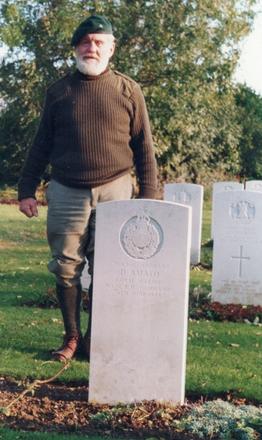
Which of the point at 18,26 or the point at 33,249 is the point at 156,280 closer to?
the point at 33,249

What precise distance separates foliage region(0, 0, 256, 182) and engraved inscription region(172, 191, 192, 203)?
766 cm

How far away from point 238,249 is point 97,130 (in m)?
4.15

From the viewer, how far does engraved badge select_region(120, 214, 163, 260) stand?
4.73 metres

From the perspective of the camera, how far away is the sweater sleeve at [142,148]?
18.4ft

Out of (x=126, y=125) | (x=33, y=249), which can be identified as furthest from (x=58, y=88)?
(x=33, y=249)

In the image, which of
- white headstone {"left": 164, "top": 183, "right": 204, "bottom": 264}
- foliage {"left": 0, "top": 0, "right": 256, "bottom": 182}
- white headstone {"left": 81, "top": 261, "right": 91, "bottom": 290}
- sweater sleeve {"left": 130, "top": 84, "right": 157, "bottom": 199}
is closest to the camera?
sweater sleeve {"left": 130, "top": 84, "right": 157, "bottom": 199}

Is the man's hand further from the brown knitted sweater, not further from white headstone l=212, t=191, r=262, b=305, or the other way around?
white headstone l=212, t=191, r=262, b=305

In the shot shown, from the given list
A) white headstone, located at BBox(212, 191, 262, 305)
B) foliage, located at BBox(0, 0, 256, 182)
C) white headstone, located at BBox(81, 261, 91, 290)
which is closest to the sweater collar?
white headstone, located at BBox(81, 261, 91, 290)

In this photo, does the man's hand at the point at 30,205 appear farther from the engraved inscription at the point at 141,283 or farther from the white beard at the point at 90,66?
the engraved inscription at the point at 141,283

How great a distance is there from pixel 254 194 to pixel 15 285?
3.07 m

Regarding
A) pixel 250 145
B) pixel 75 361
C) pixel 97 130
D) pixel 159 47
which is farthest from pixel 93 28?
pixel 250 145

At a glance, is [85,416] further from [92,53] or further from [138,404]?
[92,53]

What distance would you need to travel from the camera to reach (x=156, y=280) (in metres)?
4.73

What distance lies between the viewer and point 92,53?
551 cm
